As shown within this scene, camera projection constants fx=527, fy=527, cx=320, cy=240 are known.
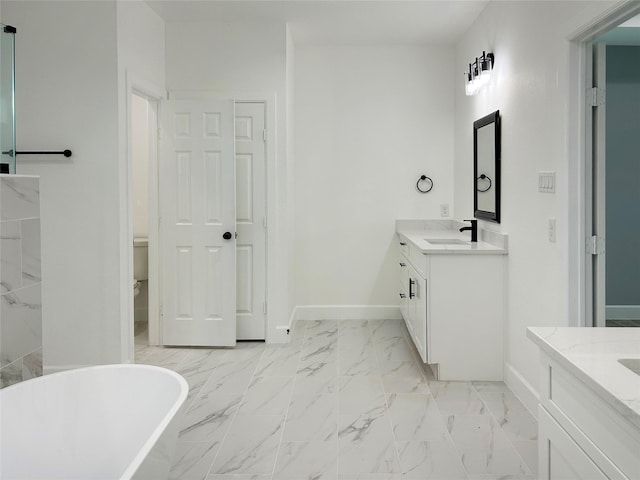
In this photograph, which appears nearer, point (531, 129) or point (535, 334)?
point (535, 334)

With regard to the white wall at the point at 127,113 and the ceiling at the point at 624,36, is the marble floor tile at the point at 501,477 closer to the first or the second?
the white wall at the point at 127,113

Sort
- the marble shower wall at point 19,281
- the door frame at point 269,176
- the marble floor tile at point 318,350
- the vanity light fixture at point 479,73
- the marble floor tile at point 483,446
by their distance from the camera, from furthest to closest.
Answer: the door frame at point 269,176
the marble floor tile at point 318,350
the vanity light fixture at point 479,73
the marble floor tile at point 483,446
the marble shower wall at point 19,281

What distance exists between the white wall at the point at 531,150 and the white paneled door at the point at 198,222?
6.89 ft

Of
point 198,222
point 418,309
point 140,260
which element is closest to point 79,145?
point 198,222

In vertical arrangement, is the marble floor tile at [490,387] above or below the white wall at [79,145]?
below

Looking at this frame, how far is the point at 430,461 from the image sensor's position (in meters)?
2.47

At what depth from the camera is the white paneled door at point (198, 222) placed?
14.1 ft

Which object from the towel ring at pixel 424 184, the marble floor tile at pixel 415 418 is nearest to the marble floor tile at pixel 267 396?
the marble floor tile at pixel 415 418

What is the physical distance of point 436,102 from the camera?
5.17m

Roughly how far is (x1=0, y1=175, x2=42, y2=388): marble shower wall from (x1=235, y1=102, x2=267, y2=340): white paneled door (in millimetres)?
2120

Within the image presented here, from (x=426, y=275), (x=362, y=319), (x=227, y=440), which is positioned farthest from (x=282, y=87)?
(x=227, y=440)

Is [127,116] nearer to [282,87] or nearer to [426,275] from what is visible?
[282,87]

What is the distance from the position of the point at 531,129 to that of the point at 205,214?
8.39 ft

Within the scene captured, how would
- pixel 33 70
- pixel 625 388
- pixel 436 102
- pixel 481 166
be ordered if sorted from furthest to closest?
pixel 436 102
pixel 481 166
pixel 33 70
pixel 625 388
